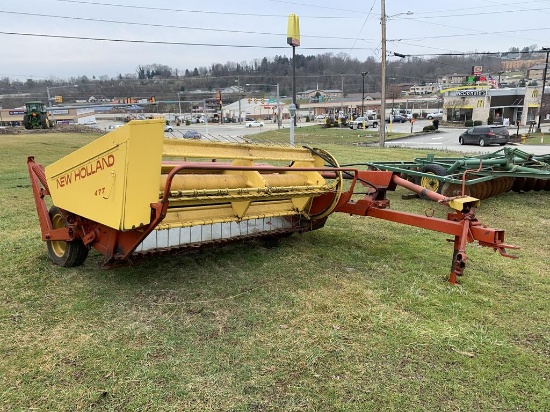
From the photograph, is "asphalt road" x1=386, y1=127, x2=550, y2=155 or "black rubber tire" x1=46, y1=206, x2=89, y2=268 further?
"asphalt road" x1=386, y1=127, x2=550, y2=155

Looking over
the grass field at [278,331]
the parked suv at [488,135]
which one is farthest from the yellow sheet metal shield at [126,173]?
the parked suv at [488,135]

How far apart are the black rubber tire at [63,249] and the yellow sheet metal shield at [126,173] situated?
3.09 ft

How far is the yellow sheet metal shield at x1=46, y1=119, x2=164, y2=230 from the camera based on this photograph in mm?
3180

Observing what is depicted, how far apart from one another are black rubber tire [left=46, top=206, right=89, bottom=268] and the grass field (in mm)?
106

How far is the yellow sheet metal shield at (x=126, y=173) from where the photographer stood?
318 centimetres

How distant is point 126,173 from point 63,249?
193 cm

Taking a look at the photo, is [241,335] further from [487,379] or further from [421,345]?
[487,379]

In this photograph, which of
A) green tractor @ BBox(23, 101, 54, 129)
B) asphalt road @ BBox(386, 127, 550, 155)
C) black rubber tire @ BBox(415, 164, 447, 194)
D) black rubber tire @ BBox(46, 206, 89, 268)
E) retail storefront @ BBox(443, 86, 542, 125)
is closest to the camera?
black rubber tire @ BBox(46, 206, 89, 268)

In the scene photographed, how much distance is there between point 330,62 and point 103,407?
73.9 m

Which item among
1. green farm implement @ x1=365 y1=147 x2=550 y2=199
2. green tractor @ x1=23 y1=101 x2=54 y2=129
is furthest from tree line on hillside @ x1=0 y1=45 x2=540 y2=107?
green farm implement @ x1=365 y1=147 x2=550 y2=199

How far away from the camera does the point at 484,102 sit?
165ft

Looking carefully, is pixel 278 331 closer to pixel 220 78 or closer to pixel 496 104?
pixel 496 104

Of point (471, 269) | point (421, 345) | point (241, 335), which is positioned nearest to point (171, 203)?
point (241, 335)

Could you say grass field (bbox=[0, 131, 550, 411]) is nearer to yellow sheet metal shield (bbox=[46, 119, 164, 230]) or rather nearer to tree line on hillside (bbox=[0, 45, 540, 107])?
yellow sheet metal shield (bbox=[46, 119, 164, 230])
